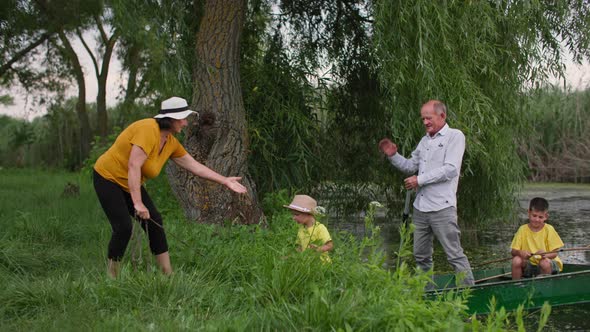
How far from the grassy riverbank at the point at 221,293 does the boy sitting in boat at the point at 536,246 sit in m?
2.15

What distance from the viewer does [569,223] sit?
12641 mm

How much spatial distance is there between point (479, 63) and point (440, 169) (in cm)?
246

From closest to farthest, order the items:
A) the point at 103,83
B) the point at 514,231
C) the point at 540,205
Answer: the point at 540,205 < the point at 514,231 < the point at 103,83

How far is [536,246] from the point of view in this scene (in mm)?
6520

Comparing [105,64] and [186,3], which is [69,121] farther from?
[186,3]

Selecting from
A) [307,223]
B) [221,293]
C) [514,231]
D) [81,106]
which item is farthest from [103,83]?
[221,293]

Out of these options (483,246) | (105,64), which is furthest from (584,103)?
(105,64)

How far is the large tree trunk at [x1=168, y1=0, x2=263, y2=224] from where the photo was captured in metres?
7.76

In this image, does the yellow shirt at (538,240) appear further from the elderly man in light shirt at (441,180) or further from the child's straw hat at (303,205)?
the child's straw hat at (303,205)

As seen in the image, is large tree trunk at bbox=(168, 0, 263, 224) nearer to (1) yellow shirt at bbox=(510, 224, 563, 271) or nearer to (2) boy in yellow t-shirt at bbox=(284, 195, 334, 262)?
(2) boy in yellow t-shirt at bbox=(284, 195, 334, 262)

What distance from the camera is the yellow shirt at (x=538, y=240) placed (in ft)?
21.2

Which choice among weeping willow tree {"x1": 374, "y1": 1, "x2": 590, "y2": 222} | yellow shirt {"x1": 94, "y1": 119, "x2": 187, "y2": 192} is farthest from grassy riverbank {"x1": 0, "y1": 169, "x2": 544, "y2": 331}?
weeping willow tree {"x1": 374, "y1": 1, "x2": 590, "y2": 222}

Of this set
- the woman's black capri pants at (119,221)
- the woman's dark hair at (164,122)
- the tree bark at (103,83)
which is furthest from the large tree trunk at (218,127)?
the tree bark at (103,83)

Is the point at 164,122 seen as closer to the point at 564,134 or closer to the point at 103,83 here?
the point at 564,134
